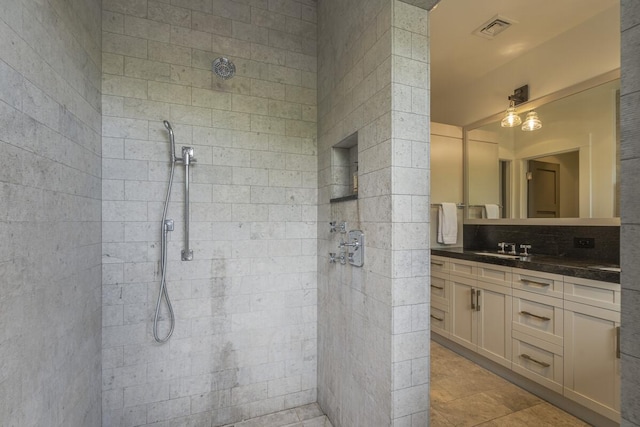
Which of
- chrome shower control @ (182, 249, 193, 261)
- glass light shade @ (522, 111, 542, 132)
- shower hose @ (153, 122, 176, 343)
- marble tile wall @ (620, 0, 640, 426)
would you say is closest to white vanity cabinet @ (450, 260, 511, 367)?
glass light shade @ (522, 111, 542, 132)

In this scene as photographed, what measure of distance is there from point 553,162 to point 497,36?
1.25 m

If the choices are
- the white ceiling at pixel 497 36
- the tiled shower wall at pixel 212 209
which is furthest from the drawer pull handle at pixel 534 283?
the white ceiling at pixel 497 36

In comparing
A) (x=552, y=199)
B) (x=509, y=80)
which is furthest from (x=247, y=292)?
(x=509, y=80)

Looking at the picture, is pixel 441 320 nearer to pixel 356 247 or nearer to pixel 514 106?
pixel 356 247

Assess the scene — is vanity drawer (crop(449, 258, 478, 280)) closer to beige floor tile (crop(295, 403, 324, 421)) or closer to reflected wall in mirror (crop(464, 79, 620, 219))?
reflected wall in mirror (crop(464, 79, 620, 219))

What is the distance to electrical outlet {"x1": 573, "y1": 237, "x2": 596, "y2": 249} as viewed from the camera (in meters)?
2.37

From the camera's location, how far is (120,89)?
1.93 meters

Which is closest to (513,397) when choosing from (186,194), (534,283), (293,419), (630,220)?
(534,283)

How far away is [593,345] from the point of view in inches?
75.0

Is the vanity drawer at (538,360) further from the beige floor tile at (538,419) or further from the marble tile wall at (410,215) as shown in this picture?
the marble tile wall at (410,215)

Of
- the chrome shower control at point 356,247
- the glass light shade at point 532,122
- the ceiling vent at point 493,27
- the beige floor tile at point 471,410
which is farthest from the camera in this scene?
the glass light shade at point 532,122

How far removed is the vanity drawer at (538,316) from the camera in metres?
2.10

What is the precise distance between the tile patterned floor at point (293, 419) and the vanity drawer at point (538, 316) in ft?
5.47

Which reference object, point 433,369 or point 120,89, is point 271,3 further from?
point 433,369
